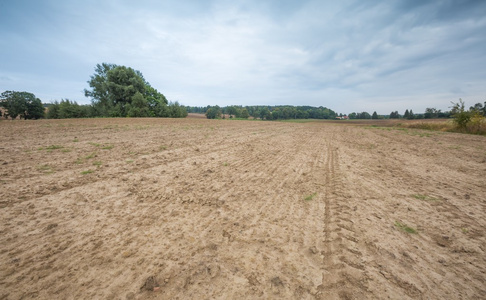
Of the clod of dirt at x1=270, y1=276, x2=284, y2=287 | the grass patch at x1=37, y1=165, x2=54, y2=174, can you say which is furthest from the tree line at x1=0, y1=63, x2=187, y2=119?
the clod of dirt at x1=270, y1=276, x2=284, y2=287

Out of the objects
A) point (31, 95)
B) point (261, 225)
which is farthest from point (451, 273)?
point (31, 95)

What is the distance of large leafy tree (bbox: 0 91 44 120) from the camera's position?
47.6m

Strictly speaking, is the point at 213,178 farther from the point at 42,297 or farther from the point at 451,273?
the point at 451,273

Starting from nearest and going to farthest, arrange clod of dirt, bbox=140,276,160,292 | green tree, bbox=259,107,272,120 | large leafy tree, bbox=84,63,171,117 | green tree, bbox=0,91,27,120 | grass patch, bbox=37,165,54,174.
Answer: clod of dirt, bbox=140,276,160,292
grass patch, bbox=37,165,54,174
large leafy tree, bbox=84,63,171,117
green tree, bbox=0,91,27,120
green tree, bbox=259,107,272,120

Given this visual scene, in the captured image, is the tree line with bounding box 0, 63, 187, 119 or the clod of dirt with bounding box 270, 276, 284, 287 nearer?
the clod of dirt with bounding box 270, 276, 284, 287

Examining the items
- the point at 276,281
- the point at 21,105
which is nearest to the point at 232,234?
the point at 276,281

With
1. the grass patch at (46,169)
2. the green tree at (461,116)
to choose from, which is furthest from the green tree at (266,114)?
the grass patch at (46,169)

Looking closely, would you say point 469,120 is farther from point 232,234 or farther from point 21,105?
point 21,105

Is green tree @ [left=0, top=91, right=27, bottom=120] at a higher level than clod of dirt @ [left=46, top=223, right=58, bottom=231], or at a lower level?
higher

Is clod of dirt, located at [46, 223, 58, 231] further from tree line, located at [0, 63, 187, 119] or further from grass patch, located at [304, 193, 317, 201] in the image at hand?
tree line, located at [0, 63, 187, 119]

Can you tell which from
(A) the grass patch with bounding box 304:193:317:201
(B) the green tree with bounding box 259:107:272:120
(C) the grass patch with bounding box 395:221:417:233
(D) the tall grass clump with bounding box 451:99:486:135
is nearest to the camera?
(C) the grass patch with bounding box 395:221:417:233

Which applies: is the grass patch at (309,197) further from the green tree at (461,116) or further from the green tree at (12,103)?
the green tree at (12,103)

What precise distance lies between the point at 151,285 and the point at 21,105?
76673mm

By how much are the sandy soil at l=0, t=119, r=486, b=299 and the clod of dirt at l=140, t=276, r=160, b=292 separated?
0.01 m
